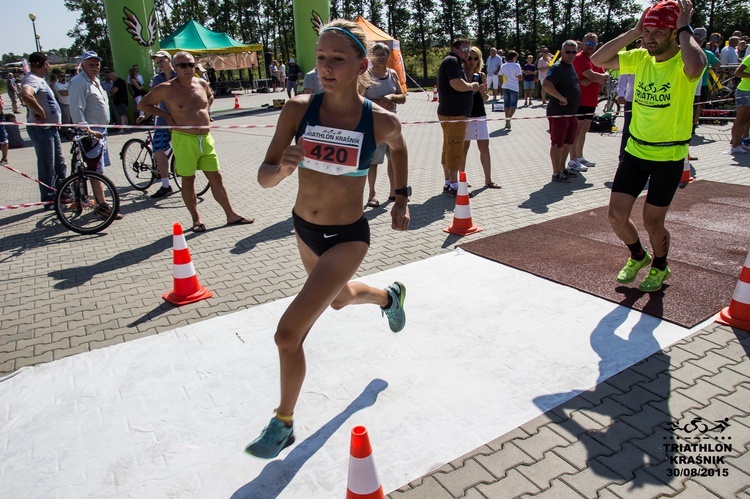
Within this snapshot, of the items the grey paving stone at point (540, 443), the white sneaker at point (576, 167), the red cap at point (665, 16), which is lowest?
the grey paving stone at point (540, 443)

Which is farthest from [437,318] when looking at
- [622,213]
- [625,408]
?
[622,213]

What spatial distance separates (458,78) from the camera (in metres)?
7.64

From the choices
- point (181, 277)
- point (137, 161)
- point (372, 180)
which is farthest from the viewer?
point (137, 161)

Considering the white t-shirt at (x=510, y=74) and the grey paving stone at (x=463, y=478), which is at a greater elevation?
the white t-shirt at (x=510, y=74)

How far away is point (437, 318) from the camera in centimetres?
432

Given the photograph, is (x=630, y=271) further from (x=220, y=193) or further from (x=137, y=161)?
(x=137, y=161)

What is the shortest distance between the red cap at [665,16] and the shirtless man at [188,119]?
4.95 metres

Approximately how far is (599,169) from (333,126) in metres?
8.16

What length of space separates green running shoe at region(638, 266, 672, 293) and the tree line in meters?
47.6

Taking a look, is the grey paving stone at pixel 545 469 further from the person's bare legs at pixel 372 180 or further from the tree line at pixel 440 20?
the tree line at pixel 440 20

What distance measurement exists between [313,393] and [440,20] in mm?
55593

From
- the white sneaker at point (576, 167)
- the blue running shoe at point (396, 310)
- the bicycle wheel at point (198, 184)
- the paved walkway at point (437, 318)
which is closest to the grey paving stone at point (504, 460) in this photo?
the paved walkway at point (437, 318)

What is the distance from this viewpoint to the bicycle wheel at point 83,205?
23.1 feet

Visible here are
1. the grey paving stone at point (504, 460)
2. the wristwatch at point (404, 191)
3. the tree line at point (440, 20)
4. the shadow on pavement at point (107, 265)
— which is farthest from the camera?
the tree line at point (440, 20)
